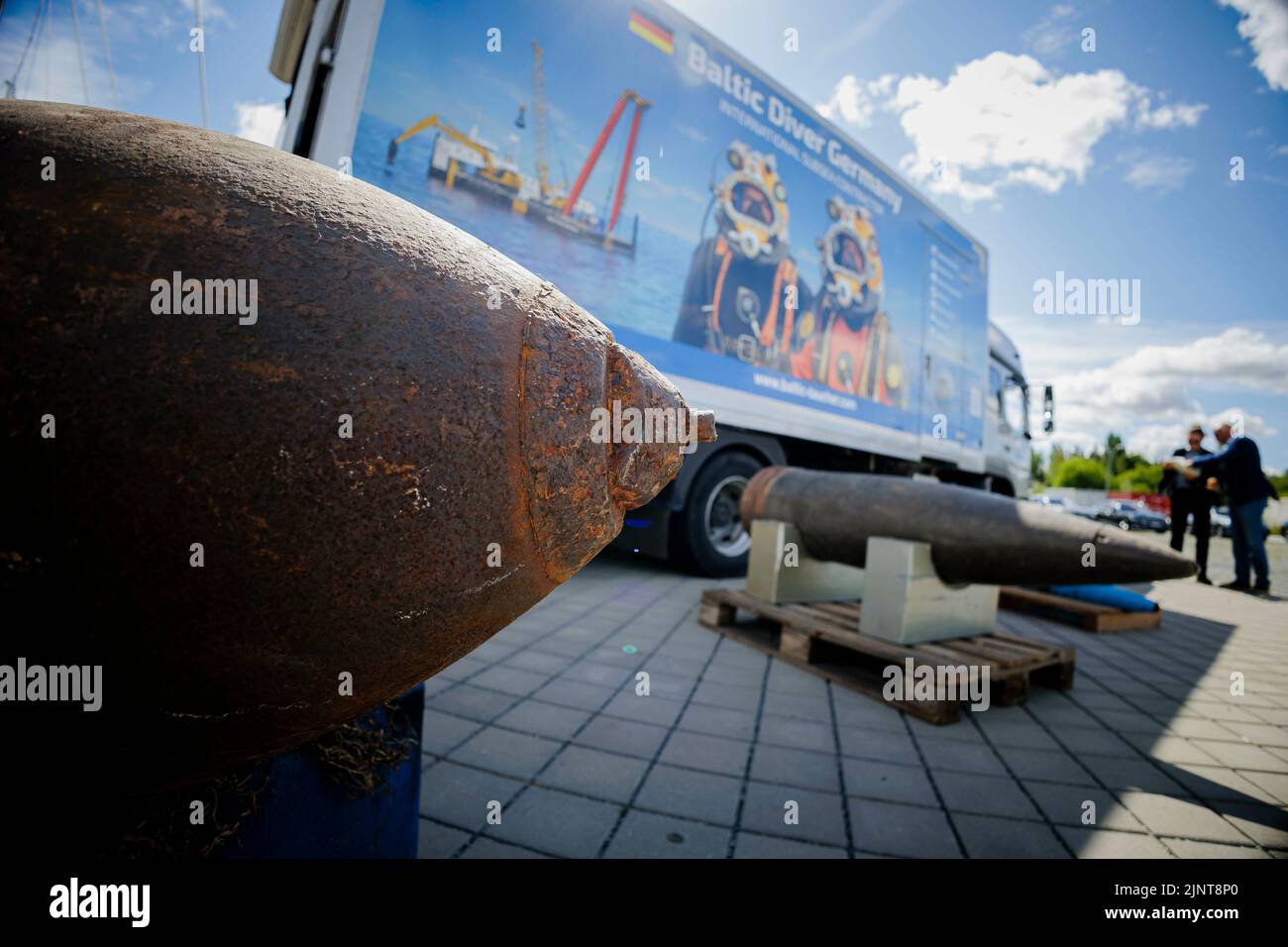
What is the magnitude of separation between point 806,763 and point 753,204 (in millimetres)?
4545

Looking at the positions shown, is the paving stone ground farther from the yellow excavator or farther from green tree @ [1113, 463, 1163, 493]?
green tree @ [1113, 463, 1163, 493]

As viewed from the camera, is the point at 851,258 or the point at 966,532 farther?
the point at 851,258

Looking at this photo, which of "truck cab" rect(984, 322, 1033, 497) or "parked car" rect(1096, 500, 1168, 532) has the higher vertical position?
"truck cab" rect(984, 322, 1033, 497)

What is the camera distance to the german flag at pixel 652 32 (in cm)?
420

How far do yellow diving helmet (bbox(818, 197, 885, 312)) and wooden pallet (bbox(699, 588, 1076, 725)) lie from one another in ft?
11.2

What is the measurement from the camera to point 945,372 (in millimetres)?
7426

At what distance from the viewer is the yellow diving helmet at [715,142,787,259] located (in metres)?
4.85

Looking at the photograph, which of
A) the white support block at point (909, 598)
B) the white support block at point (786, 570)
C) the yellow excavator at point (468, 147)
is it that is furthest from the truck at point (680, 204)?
the white support block at point (909, 598)

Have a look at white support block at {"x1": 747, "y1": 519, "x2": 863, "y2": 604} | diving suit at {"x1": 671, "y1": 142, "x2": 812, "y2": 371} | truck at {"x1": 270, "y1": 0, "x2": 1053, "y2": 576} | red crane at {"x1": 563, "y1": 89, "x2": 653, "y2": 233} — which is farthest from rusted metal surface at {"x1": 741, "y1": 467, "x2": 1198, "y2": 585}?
red crane at {"x1": 563, "y1": 89, "x2": 653, "y2": 233}

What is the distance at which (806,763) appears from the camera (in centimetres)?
217

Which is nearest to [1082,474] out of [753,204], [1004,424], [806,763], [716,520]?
[1004,424]

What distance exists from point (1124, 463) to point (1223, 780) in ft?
346

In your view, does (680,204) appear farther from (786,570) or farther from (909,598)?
(909,598)

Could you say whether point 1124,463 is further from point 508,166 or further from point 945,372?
point 508,166
